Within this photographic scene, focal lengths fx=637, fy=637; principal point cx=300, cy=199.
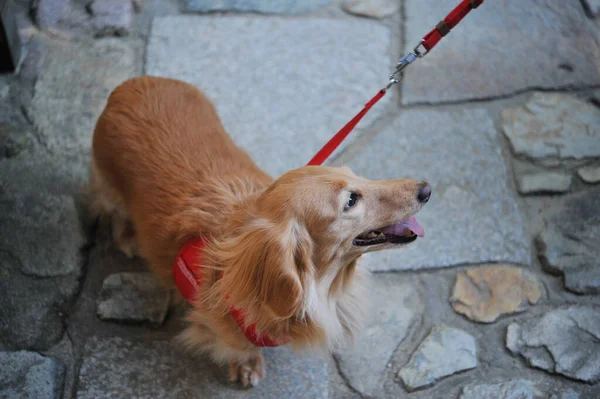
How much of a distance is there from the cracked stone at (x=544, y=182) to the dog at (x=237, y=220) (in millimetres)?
1258

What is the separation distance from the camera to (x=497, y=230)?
3.32 meters

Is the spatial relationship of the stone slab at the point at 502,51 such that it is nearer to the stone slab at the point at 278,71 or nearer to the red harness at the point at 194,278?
the stone slab at the point at 278,71

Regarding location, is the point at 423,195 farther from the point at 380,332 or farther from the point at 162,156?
the point at 162,156

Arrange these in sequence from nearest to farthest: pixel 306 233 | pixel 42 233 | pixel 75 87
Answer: pixel 306 233, pixel 42 233, pixel 75 87

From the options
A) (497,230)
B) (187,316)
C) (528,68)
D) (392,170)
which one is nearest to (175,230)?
(187,316)

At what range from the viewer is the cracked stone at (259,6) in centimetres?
429

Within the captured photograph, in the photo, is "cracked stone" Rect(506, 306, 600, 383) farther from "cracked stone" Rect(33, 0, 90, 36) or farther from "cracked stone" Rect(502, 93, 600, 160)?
"cracked stone" Rect(33, 0, 90, 36)

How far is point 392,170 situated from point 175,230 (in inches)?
55.0

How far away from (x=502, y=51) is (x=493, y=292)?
67.7 inches

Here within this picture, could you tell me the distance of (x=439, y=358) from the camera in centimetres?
288

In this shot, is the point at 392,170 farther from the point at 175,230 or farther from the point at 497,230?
the point at 175,230

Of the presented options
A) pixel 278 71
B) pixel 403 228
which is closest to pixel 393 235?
pixel 403 228

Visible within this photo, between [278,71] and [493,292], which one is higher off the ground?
[278,71]

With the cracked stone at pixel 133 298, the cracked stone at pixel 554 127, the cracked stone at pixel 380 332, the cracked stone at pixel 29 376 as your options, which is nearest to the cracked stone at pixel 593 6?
the cracked stone at pixel 554 127
